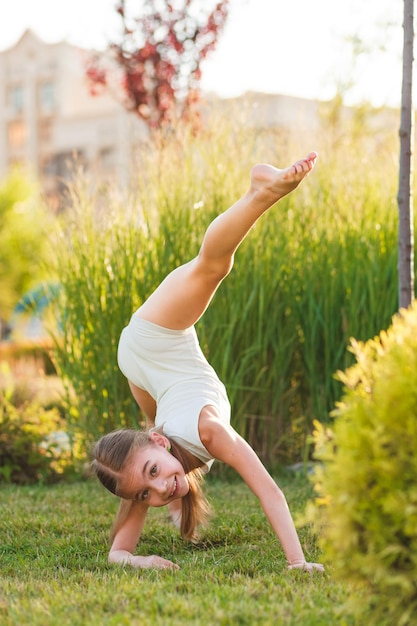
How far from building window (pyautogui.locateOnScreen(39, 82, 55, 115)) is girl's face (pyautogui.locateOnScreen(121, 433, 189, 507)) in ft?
109

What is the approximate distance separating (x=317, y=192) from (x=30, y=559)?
2.93 metres

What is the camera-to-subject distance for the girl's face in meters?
2.94

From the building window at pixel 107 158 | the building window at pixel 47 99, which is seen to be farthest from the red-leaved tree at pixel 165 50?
the building window at pixel 47 99

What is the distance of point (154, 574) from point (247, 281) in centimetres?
251

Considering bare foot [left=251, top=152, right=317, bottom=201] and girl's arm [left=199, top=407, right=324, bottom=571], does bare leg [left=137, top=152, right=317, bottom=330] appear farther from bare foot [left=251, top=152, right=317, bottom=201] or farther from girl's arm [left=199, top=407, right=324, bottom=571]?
girl's arm [left=199, top=407, right=324, bottom=571]

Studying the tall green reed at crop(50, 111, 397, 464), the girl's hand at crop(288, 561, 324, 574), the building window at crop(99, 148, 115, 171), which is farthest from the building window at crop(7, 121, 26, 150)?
the girl's hand at crop(288, 561, 324, 574)

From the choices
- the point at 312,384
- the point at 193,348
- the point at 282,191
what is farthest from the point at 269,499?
the point at 312,384

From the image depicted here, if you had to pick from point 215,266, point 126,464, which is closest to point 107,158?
point 215,266

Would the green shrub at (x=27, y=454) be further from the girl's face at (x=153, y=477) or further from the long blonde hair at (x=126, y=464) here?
the girl's face at (x=153, y=477)

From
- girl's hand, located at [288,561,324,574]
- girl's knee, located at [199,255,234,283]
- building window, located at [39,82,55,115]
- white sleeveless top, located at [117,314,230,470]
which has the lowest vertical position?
girl's hand, located at [288,561,324,574]

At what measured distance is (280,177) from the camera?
2.87 m

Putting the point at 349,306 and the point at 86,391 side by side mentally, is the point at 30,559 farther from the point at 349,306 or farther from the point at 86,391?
the point at 349,306

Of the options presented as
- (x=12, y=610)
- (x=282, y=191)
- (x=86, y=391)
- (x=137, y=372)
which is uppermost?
(x=282, y=191)

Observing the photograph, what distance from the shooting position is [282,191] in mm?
2908
